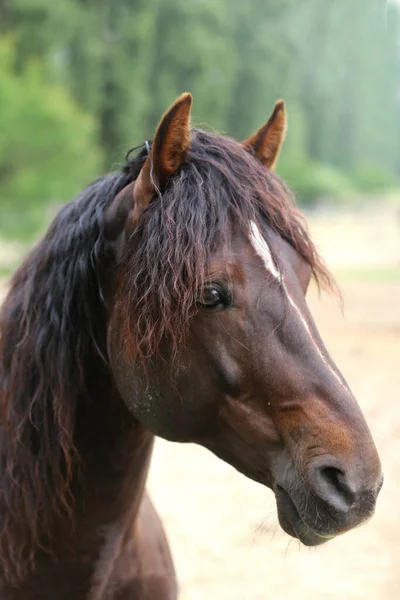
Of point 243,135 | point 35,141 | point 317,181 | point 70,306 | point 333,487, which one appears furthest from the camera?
point 243,135

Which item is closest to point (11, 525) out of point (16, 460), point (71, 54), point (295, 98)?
point (16, 460)

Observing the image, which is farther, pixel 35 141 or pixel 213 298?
pixel 35 141

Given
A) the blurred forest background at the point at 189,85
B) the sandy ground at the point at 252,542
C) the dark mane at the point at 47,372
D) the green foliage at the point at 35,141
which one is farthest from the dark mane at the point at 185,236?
the green foliage at the point at 35,141

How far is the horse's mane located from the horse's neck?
0.14 feet

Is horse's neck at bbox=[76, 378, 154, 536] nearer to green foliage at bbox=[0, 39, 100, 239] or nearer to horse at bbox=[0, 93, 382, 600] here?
horse at bbox=[0, 93, 382, 600]

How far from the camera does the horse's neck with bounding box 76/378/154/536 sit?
1.59m

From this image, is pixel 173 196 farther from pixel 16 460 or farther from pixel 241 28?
pixel 241 28

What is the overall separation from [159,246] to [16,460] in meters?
0.64

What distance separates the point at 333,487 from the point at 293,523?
0.13m

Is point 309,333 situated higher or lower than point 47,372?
higher

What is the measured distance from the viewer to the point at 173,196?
140 centimetres

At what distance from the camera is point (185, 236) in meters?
1.37

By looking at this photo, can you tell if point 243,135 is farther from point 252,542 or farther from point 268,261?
point 268,261

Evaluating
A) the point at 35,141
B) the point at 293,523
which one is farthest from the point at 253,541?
the point at 35,141
